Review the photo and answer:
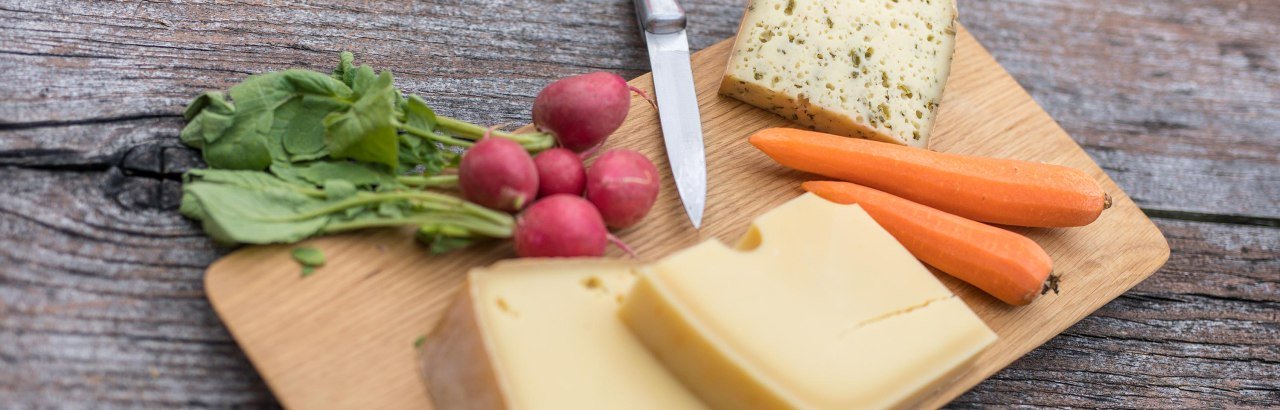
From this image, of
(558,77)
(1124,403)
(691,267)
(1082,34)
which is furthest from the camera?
(1082,34)

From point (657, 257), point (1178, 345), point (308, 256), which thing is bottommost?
point (1178, 345)

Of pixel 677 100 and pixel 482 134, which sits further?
pixel 677 100

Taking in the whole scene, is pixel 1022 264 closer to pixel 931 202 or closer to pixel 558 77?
pixel 931 202

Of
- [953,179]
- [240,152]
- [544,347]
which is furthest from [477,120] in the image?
[953,179]

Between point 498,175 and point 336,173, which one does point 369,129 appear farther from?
point 498,175

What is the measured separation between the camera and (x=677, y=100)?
8.76 ft

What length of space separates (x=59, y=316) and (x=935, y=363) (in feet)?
6.74

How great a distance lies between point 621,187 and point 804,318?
1.87ft

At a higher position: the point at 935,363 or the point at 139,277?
the point at 139,277

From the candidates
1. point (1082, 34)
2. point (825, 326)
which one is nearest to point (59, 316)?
point (825, 326)

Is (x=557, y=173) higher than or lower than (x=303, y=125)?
lower

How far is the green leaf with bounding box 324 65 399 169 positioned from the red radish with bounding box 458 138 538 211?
20 cm

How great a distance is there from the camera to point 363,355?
6.88ft

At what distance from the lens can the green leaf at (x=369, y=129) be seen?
218 cm
